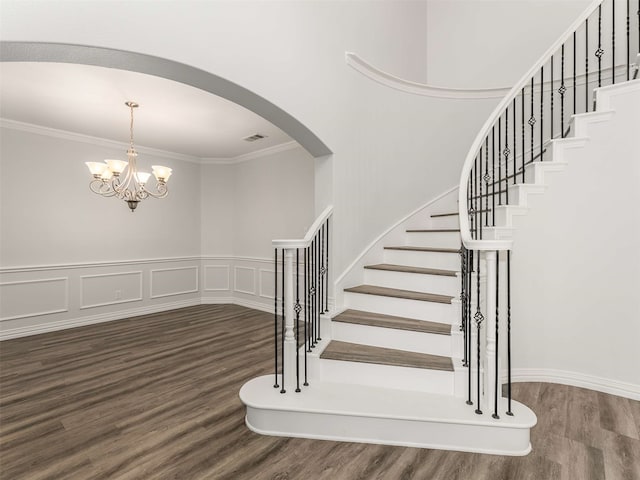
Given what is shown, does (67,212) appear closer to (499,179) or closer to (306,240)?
(306,240)

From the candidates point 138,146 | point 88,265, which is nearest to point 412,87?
point 138,146

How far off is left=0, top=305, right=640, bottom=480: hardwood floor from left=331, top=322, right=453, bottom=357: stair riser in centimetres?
70

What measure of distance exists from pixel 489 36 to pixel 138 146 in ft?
18.1

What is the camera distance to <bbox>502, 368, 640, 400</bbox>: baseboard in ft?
8.67

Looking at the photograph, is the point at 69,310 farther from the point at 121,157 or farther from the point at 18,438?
the point at 18,438

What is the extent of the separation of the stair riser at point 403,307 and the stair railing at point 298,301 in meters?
0.29

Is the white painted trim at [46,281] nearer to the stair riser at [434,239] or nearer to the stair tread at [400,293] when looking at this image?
the stair tread at [400,293]

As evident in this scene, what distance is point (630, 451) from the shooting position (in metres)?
1.96

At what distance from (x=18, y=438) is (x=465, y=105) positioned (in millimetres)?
5250

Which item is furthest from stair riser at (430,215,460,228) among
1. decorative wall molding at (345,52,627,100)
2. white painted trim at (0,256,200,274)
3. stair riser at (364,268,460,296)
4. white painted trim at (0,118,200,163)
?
white painted trim at (0,118,200,163)

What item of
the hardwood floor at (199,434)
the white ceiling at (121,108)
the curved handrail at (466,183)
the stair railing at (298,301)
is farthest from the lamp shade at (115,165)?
the curved handrail at (466,183)

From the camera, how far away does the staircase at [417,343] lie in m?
1.99

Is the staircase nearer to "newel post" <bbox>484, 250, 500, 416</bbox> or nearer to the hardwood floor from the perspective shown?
"newel post" <bbox>484, 250, 500, 416</bbox>

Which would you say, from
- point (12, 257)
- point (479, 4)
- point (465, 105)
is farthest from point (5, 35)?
point (479, 4)
